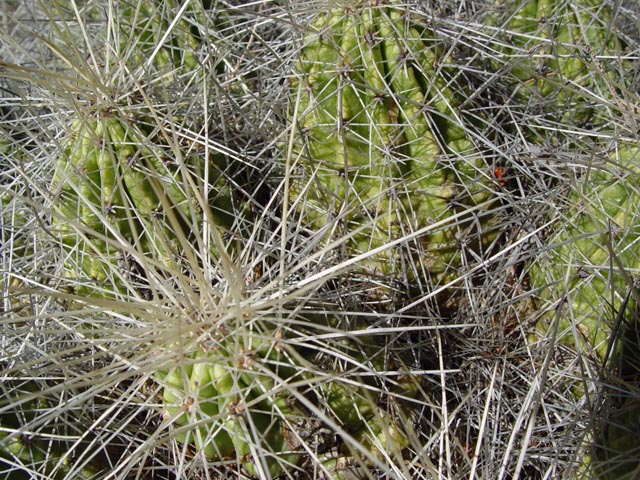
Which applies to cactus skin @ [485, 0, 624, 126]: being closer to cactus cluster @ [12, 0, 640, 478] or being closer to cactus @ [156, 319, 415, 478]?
cactus cluster @ [12, 0, 640, 478]

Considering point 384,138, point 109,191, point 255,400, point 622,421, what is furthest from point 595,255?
point 109,191

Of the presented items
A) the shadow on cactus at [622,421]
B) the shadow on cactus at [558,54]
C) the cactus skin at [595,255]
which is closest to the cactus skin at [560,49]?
the shadow on cactus at [558,54]

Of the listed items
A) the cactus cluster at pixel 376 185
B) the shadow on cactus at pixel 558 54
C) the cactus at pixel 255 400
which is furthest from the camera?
the shadow on cactus at pixel 558 54

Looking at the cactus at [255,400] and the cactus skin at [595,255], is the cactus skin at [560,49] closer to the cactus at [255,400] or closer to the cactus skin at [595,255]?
the cactus skin at [595,255]

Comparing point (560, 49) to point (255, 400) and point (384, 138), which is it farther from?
point (255, 400)

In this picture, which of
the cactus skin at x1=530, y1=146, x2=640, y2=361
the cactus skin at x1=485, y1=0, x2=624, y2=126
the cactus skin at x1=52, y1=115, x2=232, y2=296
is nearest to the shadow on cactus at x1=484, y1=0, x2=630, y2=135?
the cactus skin at x1=485, y1=0, x2=624, y2=126

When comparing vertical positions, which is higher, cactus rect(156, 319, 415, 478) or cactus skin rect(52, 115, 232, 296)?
cactus skin rect(52, 115, 232, 296)
